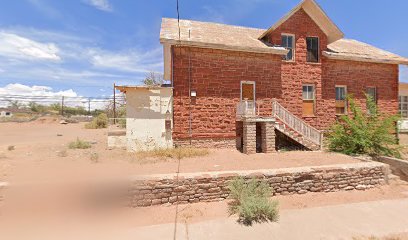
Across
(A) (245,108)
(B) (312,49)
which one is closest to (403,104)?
(B) (312,49)

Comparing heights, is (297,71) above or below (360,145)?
above

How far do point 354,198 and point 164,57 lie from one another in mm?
12320

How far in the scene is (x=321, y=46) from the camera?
1309cm

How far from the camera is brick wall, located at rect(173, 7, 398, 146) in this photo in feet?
36.0

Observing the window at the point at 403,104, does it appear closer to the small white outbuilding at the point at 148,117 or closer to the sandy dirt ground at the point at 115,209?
the sandy dirt ground at the point at 115,209

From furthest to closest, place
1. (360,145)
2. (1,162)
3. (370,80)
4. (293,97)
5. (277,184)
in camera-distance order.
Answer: (370,80)
(293,97)
(360,145)
(1,162)
(277,184)

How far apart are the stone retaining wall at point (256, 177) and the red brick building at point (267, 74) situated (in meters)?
4.77

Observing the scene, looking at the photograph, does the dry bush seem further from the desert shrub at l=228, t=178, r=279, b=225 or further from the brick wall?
the desert shrub at l=228, t=178, r=279, b=225

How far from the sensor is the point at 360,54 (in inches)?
534

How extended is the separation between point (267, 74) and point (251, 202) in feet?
29.6

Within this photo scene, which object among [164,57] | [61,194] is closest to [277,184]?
[61,194]

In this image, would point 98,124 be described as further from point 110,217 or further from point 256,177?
point 256,177

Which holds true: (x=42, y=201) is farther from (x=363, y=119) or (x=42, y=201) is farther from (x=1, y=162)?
(x=363, y=119)

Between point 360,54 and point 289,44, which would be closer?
point 289,44
